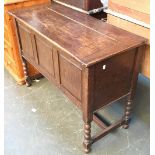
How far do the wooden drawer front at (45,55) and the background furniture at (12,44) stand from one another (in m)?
0.51

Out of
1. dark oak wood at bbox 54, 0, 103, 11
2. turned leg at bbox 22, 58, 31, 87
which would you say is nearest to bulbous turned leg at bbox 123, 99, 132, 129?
Result: dark oak wood at bbox 54, 0, 103, 11

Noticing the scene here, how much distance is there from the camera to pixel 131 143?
1.81 meters

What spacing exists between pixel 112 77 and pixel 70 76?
0.93ft

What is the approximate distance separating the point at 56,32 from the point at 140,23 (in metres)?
0.61

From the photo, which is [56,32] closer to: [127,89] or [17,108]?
[127,89]

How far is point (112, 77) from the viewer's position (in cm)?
149

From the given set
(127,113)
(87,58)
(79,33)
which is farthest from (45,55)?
(127,113)

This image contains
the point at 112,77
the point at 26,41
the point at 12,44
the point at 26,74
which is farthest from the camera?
the point at 26,74

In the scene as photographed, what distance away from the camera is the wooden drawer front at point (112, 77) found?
140 cm

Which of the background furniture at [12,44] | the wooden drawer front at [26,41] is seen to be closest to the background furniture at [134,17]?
the wooden drawer front at [26,41]

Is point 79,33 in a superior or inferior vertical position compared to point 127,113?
superior

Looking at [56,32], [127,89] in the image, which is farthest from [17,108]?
[127,89]

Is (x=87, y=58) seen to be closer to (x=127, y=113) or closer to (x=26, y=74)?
(x=127, y=113)

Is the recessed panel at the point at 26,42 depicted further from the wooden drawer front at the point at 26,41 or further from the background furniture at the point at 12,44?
the background furniture at the point at 12,44
